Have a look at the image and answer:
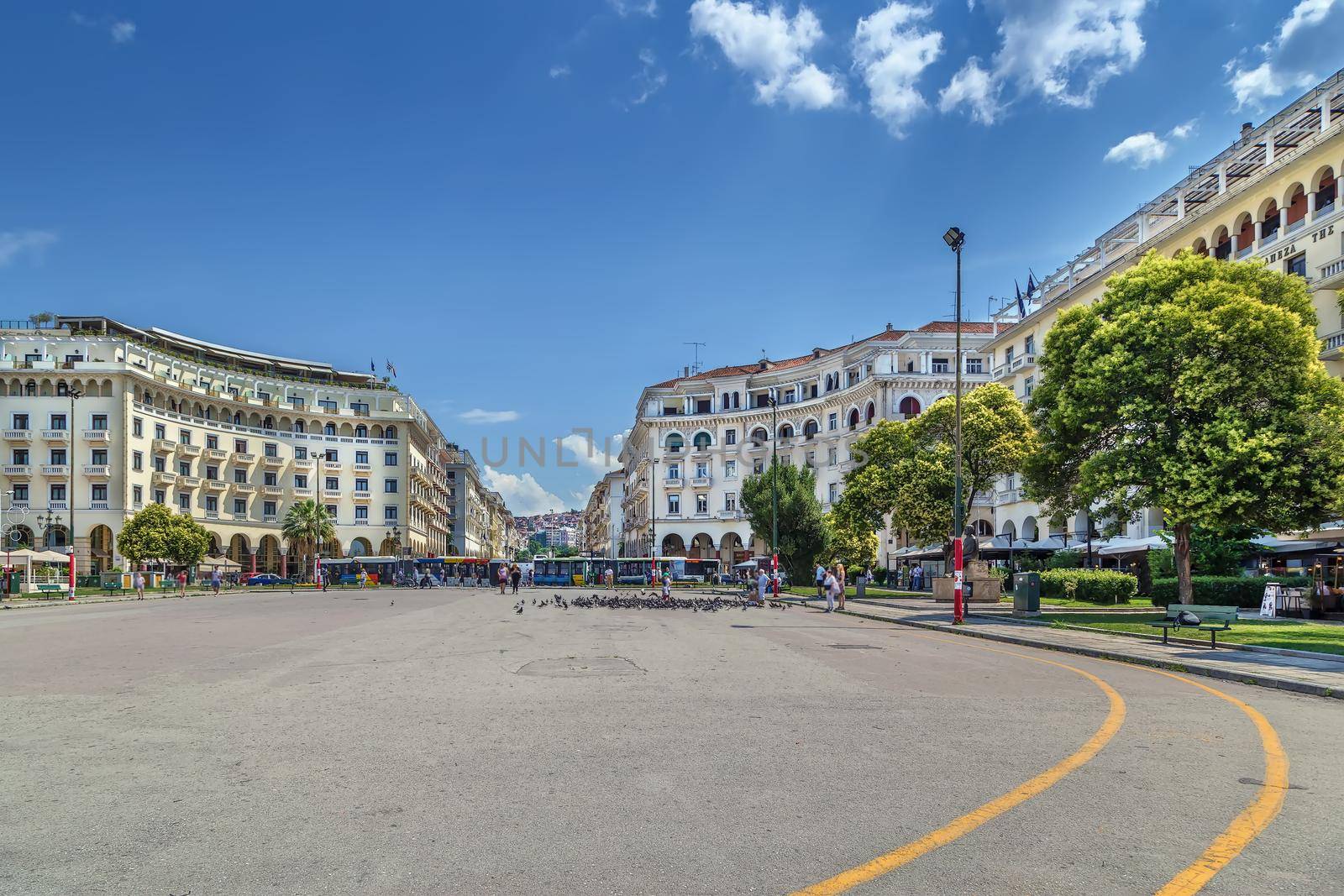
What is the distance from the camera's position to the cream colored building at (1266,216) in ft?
109

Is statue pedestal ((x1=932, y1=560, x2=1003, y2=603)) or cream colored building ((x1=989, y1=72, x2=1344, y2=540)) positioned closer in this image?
cream colored building ((x1=989, y1=72, x2=1344, y2=540))

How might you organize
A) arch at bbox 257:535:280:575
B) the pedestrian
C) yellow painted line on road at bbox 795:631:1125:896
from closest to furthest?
yellow painted line on road at bbox 795:631:1125:896, the pedestrian, arch at bbox 257:535:280:575

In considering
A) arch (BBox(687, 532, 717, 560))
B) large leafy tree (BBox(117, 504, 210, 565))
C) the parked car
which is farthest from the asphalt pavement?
arch (BBox(687, 532, 717, 560))

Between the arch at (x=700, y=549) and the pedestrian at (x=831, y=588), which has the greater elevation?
the pedestrian at (x=831, y=588)

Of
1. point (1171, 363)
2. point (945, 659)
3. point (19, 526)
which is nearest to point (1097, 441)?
point (1171, 363)

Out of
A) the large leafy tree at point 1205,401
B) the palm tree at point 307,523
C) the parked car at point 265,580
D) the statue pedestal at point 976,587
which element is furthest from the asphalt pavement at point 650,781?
the palm tree at point 307,523

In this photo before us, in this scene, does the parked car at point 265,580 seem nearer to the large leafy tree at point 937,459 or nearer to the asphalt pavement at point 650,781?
the large leafy tree at point 937,459

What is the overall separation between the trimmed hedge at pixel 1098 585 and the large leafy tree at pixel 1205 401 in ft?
25.8

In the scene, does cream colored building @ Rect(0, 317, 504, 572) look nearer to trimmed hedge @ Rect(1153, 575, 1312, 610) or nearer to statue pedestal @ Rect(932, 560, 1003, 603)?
statue pedestal @ Rect(932, 560, 1003, 603)

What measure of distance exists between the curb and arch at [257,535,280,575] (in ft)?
243

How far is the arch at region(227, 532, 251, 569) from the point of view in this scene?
7919 cm

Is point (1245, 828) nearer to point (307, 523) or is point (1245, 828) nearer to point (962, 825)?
point (962, 825)

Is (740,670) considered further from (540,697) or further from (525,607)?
(525,607)

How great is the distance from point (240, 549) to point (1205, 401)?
7845 centimetres
